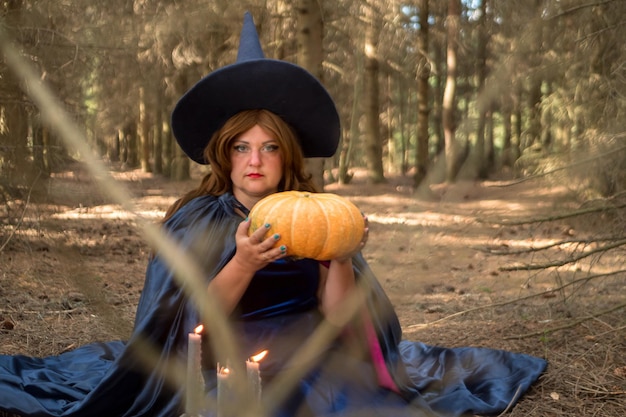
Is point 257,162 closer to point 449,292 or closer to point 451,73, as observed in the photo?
point 449,292

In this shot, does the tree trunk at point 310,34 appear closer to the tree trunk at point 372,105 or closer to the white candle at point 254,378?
the tree trunk at point 372,105

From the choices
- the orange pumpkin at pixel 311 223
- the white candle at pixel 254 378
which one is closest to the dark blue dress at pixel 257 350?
the orange pumpkin at pixel 311 223

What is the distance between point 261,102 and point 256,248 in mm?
849

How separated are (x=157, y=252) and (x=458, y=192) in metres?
1.53

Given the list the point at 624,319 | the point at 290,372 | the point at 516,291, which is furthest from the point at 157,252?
the point at 516,291

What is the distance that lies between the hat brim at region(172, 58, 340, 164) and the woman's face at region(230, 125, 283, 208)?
154mm

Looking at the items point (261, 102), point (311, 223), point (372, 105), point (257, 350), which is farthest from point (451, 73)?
point (311, 223)

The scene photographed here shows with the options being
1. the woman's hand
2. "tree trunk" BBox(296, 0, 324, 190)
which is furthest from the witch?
"tree trunk" BBox(296, 0, 324, 190)

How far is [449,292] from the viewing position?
7145mm

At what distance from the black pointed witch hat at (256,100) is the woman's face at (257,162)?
0.16 meters

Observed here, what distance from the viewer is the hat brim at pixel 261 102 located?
10.2ft

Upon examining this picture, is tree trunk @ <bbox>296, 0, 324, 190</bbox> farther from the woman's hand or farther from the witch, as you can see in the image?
the woman's hand

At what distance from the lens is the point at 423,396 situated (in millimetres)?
3770

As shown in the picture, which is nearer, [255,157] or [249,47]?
[255,157]
